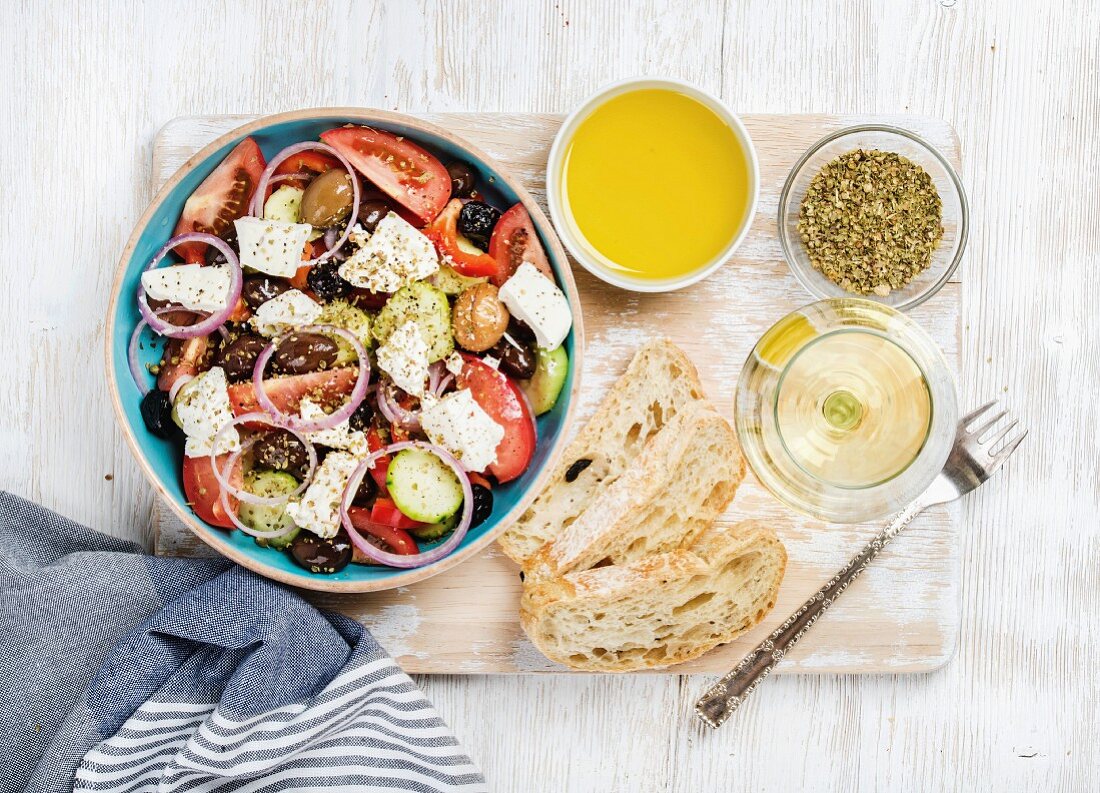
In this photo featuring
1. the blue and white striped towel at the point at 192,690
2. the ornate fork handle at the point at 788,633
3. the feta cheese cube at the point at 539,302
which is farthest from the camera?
the ornate fork handle at the point at 788,633

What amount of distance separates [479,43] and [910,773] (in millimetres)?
1853

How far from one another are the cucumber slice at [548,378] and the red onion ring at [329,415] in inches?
11.9

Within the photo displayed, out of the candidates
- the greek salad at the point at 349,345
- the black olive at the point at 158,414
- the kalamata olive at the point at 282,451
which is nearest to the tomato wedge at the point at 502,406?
the greek salad at the point at 349,345

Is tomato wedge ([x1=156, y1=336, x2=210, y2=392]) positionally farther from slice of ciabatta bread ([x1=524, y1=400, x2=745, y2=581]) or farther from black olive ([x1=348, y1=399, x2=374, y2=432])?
slice of ciabatta bread ([x1=524, y1=400, x2=745, y2=581])

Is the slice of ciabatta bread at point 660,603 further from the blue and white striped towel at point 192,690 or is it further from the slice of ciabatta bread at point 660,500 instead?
the blue and white striped towel at point 192,690

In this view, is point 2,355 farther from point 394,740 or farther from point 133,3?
point 394,740

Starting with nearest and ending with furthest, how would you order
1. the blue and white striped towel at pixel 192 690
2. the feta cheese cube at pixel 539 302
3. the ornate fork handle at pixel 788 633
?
the feta cheese cube at pixel 539 302
the blue and white striped towel at pixel 192 690
the ornate fork handle at pixel 788 633

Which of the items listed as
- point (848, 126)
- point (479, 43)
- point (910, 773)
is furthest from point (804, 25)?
point (910, 773)

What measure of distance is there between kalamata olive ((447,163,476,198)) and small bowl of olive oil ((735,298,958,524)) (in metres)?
0.64

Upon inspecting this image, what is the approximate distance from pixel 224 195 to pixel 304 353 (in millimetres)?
338

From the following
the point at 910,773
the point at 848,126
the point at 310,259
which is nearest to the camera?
the point at 310,259

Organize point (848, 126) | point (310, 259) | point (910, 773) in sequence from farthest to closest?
point (910, 773) < point (848, 126) < point (310, 259)

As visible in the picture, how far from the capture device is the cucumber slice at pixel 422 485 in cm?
169

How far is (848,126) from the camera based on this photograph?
190 centimetres
